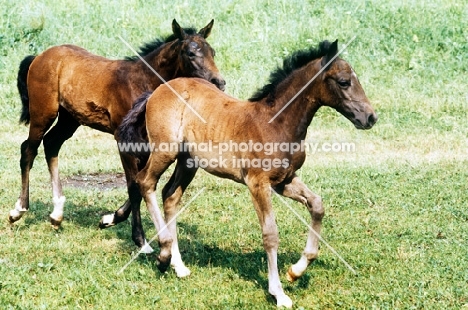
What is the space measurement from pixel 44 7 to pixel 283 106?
1240 cm

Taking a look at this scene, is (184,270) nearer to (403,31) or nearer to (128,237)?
(128,237)

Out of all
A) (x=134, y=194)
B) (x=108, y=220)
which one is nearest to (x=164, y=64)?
(x=134, y=194)

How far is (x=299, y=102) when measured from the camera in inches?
252

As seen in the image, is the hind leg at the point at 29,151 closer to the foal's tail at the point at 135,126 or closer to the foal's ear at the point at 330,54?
the foal's tail at the point at 135,126

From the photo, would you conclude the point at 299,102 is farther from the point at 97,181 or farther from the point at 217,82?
the point at 97,181

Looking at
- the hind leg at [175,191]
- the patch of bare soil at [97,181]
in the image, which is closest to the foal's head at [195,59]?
the hind leg at [175,191]

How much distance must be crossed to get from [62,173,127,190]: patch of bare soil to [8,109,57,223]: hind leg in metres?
1.56

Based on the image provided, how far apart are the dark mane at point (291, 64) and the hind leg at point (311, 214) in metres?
0.78

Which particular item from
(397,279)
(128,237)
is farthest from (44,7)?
(397,279)

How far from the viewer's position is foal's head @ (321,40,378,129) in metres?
6.08

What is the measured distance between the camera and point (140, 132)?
7.30m

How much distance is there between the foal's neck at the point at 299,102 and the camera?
6.34m

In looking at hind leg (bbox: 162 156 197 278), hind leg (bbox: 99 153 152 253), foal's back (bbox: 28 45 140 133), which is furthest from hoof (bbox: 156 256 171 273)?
foal's back (bbox: 28 45 140 133)

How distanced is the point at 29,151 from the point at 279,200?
3137mm
